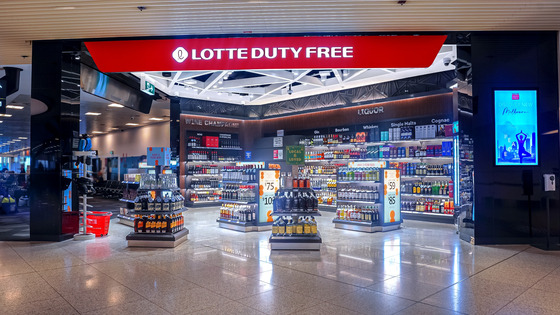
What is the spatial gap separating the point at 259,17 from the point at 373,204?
4.96m

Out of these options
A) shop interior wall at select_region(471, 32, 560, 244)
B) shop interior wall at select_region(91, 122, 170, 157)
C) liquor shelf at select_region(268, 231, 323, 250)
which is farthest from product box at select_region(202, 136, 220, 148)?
shop interior wall at select_region(471, 32, 560, 244)

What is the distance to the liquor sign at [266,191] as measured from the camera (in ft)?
26.6

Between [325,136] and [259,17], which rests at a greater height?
[259,17]

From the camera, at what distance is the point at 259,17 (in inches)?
215

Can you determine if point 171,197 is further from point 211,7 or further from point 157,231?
point 211,7

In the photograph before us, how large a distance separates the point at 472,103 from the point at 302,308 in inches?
204

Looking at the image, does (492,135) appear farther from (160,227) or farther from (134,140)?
(134,140)

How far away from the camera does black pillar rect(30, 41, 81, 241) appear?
671 cm

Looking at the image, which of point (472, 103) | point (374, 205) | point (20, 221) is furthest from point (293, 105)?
point (20, 221)

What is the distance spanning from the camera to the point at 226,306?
3.46 metres

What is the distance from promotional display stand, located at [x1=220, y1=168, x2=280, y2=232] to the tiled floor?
1252 millimetres

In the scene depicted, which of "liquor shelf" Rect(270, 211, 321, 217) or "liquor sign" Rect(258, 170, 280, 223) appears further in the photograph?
"liquor sign" Rect(258, 170, 280, 223)

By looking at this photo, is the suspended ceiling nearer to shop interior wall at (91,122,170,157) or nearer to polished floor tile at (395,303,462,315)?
polished floor tile at (395,303,462,315)

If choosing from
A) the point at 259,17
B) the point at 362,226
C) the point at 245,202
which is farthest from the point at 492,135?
the point at 245,202
